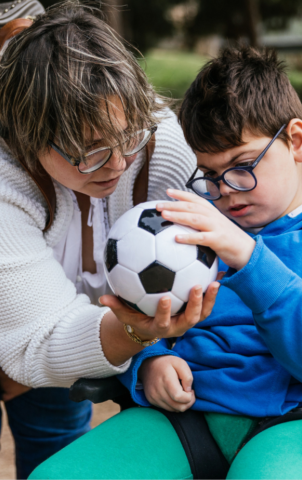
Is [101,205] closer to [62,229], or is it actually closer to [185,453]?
[62,229]

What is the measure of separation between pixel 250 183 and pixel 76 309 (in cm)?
83

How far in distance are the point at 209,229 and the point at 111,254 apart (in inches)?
12.5

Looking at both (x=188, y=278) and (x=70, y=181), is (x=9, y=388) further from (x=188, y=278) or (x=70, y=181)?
(x=188, y=278)

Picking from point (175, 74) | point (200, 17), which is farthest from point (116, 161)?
point (200, 17)

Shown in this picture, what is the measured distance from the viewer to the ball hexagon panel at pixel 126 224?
4.87 feet

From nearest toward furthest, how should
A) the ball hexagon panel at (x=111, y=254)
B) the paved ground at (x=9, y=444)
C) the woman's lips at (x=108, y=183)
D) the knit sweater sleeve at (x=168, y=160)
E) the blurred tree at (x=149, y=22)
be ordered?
the ball hexagon panel at (x=111, y=254) → the woman's lips at (x=108, y=183) → the knit sweater sleeve at (x=168, y=160) → the paved ground at (x=9, y=444) → the blurred tree at (x=149, y=22)

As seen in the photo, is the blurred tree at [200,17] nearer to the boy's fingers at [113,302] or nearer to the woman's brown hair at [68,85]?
the woman's brown hair at [68,85]

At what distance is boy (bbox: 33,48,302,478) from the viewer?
56.1 inches

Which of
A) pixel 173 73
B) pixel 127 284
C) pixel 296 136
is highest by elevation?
pixel 296 136

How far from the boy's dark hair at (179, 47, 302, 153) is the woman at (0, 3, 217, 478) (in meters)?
0.16

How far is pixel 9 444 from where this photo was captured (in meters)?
3.13

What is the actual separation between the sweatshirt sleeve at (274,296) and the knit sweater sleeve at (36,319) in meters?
0.62

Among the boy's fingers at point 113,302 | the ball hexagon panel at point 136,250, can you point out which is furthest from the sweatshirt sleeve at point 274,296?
the boy's fingers at point 113,302

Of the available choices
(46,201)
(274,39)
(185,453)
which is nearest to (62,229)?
(46,201)
